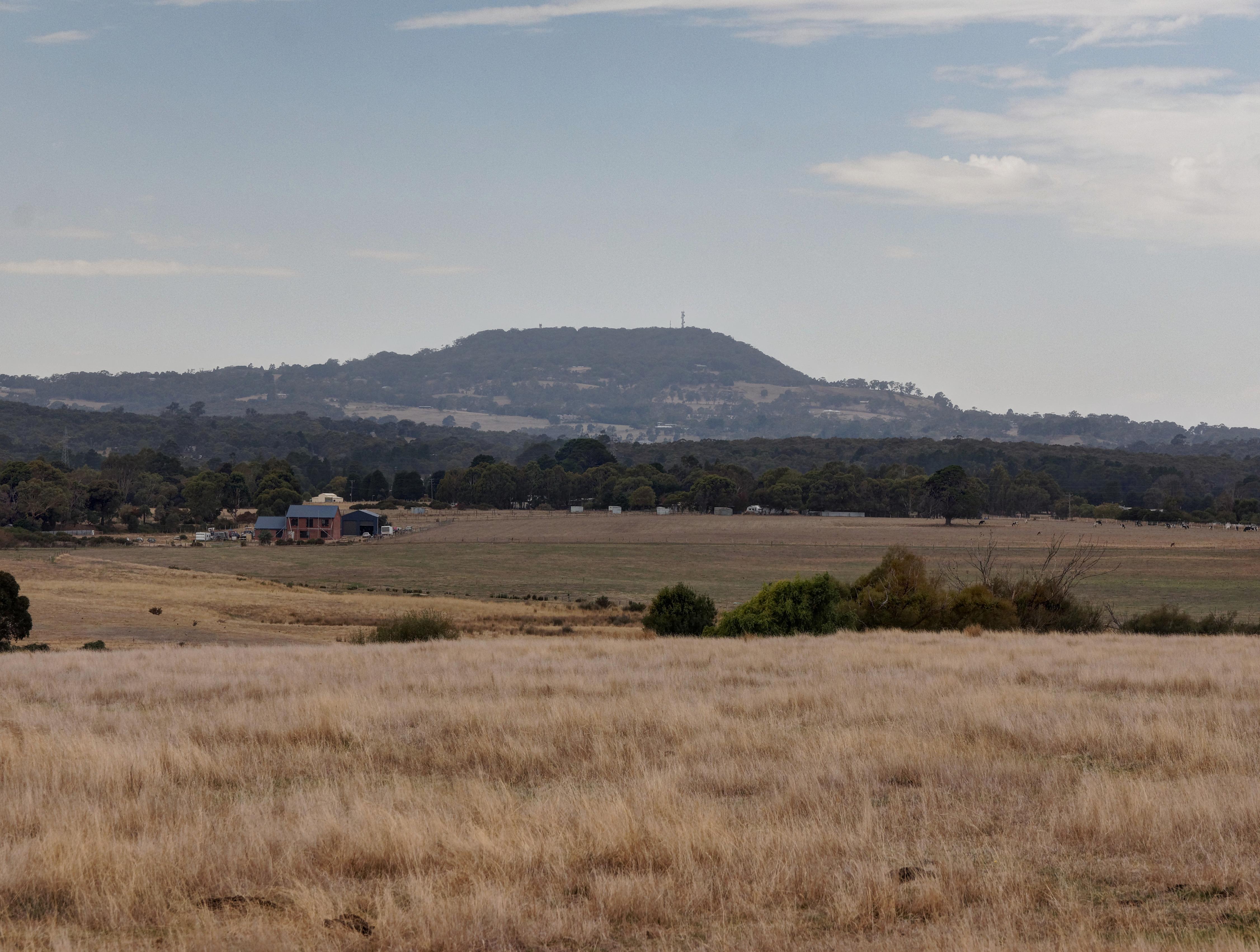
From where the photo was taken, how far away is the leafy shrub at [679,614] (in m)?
40.8

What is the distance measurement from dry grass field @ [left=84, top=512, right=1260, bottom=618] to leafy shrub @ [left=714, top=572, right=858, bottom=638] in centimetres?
3420

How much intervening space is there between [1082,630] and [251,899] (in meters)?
38.3

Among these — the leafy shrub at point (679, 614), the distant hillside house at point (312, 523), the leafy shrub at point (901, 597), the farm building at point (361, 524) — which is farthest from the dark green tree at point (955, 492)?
the leafy shrub at point (679, 614)

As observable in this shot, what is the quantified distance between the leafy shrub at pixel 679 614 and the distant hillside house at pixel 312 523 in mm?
107272

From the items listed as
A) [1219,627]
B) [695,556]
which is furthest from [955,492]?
[1219,627]

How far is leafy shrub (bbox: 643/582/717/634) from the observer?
134 ft

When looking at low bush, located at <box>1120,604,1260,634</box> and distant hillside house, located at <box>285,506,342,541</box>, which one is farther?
distant hillside house, located at <box>285,506,342,541</box>

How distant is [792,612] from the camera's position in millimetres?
35062

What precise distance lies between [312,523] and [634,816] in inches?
5499

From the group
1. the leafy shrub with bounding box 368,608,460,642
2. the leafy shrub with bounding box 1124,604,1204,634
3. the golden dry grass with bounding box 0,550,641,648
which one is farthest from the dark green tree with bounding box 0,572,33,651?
the leafy shrub with bounding box 1124,604,1204,634

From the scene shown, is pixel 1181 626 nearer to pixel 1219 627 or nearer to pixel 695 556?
pixel 1219 627

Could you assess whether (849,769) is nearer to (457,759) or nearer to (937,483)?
(457,759)

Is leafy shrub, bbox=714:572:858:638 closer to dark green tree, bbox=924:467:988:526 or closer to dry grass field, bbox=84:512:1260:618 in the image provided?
dry grass field, bbox=84:512:1260:618

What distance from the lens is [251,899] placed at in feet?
23.7
